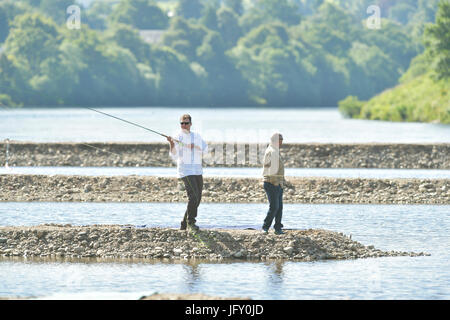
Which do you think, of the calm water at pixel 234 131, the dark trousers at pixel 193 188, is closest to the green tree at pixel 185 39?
the calm water at pixel 234 131

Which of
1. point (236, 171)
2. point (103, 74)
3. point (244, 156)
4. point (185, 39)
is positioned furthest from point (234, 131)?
point (185, 39)

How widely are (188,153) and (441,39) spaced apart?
7825 cm

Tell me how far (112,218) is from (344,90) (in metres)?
173

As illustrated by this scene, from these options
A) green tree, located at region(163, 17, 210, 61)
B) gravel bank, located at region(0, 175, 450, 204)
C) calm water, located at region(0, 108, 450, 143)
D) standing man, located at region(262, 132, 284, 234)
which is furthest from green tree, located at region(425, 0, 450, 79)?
green tree, located at region(163, 17, 210, 61)

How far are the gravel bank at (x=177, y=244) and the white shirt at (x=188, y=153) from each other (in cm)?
142

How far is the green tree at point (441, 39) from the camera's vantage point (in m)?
91.2

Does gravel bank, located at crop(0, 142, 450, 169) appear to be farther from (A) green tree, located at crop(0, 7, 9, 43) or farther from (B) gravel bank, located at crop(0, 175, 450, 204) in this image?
(A) green tree, located at crop(0, 7, 9, 43)

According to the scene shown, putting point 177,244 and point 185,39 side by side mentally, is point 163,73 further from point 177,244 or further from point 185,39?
point 177,244

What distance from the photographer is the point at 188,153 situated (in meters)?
17.7

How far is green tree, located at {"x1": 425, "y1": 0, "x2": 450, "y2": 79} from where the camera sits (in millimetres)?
91250
